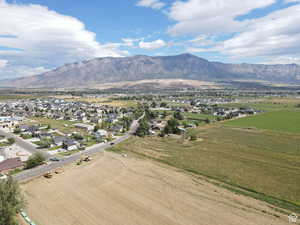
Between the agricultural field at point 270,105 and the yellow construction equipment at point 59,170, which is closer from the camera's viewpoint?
the yellow construction equipment at point 59,170

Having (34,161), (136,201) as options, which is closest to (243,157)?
(136,201)

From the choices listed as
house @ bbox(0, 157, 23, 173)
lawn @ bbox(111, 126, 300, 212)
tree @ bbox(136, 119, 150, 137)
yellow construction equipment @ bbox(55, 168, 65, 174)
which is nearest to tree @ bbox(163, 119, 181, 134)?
lawn @ bbox(111, 126, 300, 212)

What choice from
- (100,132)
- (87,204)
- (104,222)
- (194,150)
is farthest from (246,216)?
(100,132)

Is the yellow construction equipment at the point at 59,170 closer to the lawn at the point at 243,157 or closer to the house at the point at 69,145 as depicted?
the house at the point at 69,145

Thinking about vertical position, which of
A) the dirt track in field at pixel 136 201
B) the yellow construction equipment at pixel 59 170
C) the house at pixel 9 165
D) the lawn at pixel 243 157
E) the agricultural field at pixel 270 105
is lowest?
the agricultural field at pixel 270 105

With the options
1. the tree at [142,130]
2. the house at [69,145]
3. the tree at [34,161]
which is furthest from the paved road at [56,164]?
the tree at [142,130]

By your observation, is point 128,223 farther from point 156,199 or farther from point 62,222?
point 62,222

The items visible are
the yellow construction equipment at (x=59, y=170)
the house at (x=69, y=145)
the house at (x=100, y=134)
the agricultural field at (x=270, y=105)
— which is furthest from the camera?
the agricultural field at (x=270, y=105)
